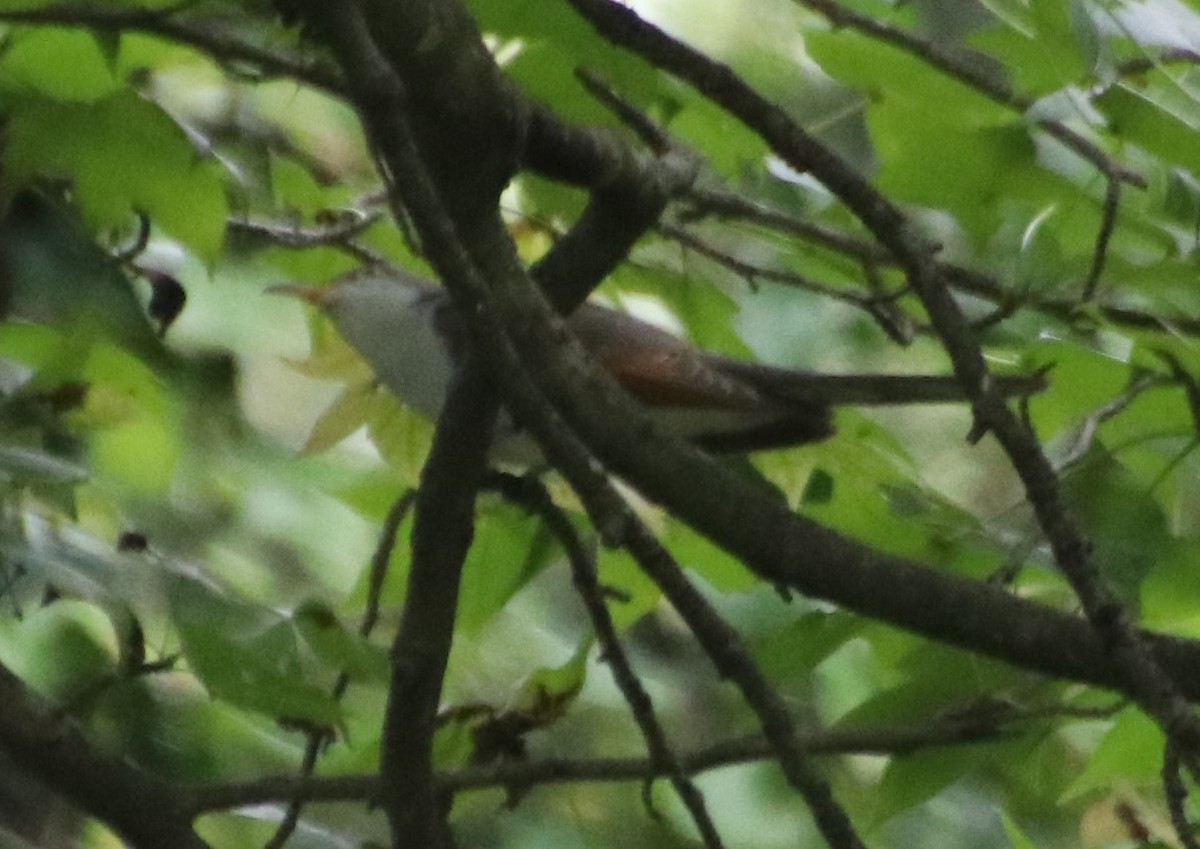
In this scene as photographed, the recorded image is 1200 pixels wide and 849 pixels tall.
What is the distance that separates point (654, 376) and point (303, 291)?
31cm

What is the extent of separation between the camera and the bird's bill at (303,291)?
1.21 meters

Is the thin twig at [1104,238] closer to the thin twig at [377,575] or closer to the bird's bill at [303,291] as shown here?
the thin twig at [377,575]

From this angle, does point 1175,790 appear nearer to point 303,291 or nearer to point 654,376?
point 654,376

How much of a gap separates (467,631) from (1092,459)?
392 millimetres

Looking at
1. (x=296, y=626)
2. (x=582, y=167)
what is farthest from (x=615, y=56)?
(x=296, y=626)

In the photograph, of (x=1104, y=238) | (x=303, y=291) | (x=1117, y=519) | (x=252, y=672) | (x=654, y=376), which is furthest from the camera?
(x=303, y=291)

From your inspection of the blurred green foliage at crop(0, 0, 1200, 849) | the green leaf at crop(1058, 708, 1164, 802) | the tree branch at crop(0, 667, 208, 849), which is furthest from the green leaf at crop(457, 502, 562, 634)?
the green leaf at crop(1058, 708, 1164, 802)

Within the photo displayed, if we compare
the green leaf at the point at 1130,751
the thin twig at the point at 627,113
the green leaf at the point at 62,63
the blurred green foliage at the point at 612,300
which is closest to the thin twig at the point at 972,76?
the blurred green foliage at the point at 612,300

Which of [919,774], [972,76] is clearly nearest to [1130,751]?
[919,774]

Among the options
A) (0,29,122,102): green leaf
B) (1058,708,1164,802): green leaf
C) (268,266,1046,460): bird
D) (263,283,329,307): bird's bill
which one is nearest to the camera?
(0,29,122,102): green leaf

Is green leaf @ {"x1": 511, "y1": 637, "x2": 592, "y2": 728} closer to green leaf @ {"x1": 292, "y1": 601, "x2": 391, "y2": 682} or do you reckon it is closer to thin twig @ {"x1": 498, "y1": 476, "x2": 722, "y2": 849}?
thin twig @ {"x1": 498, "y1": 476, "x2": 722, "y2": 849}

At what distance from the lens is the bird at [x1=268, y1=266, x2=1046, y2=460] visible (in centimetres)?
101

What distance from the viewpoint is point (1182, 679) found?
29.6 inches

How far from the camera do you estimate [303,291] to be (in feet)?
3.99
